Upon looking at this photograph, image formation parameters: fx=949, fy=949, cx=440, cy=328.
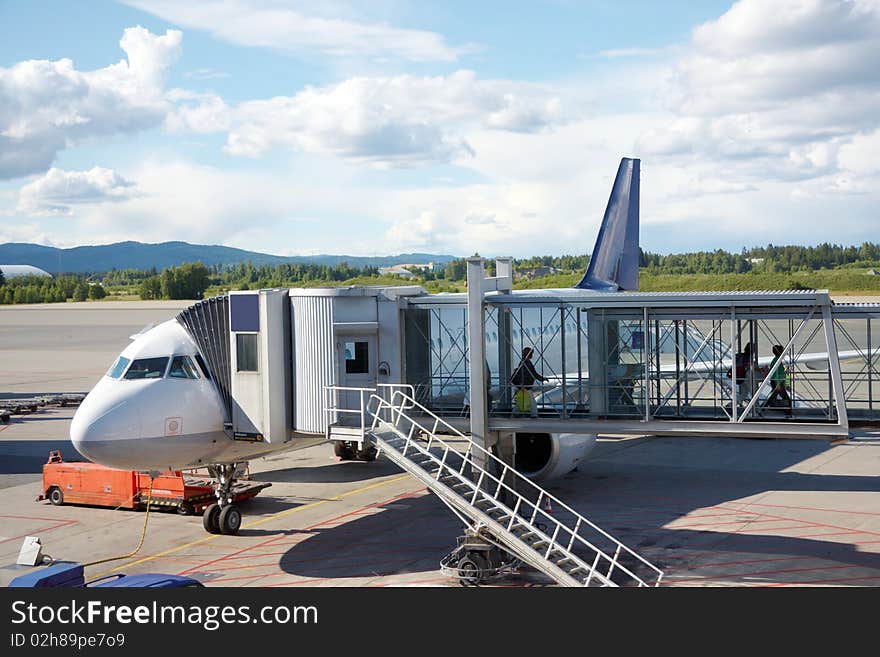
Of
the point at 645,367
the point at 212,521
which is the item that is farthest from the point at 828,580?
the point at 212,521

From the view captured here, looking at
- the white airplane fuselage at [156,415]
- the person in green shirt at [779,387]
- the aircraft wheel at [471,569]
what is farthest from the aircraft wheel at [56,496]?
the person in green shirt at [779,387]

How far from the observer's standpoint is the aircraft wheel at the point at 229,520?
76.5 feet

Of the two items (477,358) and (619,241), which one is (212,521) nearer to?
(477,358)

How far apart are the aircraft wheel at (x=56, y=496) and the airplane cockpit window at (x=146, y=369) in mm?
6977

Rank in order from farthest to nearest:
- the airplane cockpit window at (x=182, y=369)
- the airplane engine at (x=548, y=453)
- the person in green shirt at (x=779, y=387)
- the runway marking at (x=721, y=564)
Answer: the airplane engine at (x=548, y=453) → the airplane cockpit window at (x=182, y=369) → the person in green shirt at (x=779, y=387) → the runway marking at (x=721, y=564)

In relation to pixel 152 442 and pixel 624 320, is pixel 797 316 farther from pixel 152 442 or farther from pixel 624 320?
pixel 152 442

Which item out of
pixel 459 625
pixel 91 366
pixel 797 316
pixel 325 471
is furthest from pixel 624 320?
pixel 91 366

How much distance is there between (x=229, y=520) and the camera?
23391 mm

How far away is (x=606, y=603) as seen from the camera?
1547 cm

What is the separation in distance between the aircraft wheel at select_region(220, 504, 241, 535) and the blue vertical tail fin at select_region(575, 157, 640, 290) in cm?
1721

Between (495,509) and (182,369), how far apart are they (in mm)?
8464

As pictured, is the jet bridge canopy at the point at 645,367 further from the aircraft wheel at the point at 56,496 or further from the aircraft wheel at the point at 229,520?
the aircraft wheel at the point at 56,496

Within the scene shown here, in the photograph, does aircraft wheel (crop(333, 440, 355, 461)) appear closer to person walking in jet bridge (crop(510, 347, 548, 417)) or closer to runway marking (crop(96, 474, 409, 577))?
runway marking (crop(96, 474, 409, 577))

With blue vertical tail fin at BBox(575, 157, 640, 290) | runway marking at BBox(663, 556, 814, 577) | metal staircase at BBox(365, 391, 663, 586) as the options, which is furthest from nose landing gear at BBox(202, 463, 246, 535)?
blue vertical tail fin at BBox(575, 157, 640, 290)
